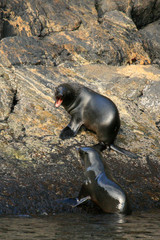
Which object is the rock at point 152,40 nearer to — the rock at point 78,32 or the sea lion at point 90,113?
the rock at point 78,32

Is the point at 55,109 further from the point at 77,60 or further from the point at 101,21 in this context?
the point at 101,21

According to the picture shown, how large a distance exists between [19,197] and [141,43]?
7948 millimetres

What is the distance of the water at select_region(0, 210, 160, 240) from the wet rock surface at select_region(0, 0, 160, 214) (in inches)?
22.1

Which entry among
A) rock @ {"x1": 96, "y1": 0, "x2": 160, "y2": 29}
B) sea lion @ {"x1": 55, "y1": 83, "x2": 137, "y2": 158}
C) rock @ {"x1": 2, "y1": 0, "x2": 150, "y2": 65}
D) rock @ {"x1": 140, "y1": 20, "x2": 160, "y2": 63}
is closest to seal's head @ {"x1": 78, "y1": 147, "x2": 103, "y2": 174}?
sea lion @ {"x1": 55, "y1": 83, "x2": 137, "y2": 158}

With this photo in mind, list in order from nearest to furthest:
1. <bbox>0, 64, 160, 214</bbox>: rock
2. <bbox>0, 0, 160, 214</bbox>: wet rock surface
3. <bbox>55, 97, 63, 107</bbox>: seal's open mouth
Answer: <bbox>0, 64, 160, 214</bbox>: rock → <bbox>0, 0, 160, 214</bbox>: wet rock surface → <bbox>55, 97, 63, 107</bbox>: seal's open mouth

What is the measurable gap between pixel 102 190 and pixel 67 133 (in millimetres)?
1892

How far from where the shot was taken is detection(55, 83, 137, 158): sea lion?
23.5ft

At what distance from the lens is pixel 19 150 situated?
6.40 m

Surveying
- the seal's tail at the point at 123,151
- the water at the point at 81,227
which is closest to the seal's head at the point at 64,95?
the seal's tail at the point at 123,151

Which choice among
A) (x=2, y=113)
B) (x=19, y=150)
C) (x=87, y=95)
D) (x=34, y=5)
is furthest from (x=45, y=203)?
(x=34, y=5)

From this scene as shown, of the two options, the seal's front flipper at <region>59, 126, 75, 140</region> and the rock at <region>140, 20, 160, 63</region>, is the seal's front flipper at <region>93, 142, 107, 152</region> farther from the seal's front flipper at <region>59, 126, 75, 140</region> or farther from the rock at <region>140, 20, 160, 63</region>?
the rock at <region>140, 20, 160, 63</region>

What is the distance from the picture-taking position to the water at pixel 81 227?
3.68 m

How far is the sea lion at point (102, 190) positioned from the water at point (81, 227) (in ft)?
0.68

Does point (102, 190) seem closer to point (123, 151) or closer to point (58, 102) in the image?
point (123, 151)
